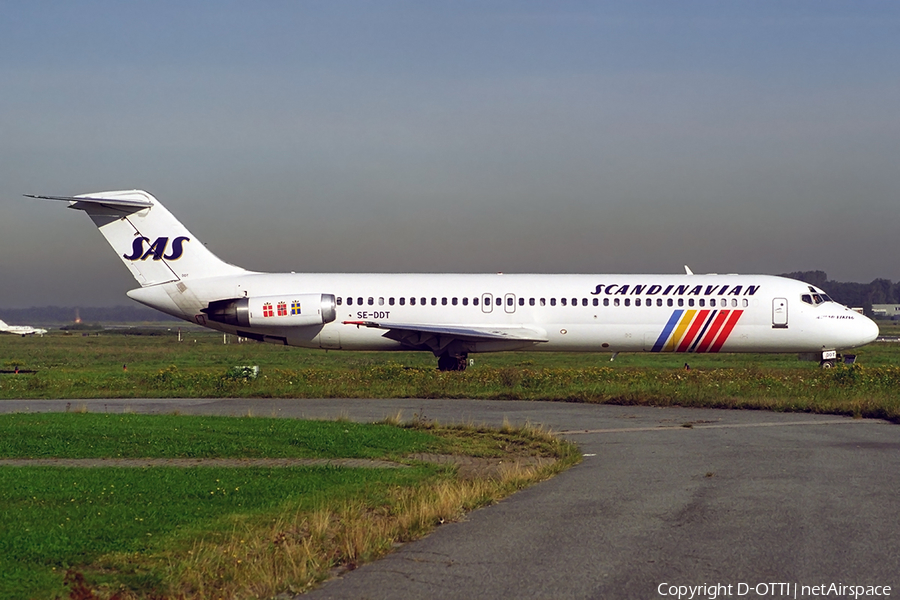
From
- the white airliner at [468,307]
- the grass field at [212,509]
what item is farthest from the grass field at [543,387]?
the grass field at [212,509]

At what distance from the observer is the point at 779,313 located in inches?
1334

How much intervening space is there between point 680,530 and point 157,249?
91.4 ft

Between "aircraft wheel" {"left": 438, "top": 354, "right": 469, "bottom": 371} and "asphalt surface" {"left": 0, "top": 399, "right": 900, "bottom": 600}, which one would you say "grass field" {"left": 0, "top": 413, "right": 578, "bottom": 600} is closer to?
"asphalt surface" {"left": 0, "top": 399, "right": 900, "bottom": 600}

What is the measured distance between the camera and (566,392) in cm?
2541

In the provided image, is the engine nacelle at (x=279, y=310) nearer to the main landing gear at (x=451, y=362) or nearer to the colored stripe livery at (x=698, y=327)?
the main landing gear at (x=451, y=362)

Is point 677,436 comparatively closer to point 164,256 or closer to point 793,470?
point 793,470

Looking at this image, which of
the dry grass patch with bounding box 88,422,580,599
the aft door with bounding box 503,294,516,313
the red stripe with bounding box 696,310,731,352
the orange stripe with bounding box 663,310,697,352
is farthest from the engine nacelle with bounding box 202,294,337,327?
the dry grass patch with bounding box 88,422,580,599

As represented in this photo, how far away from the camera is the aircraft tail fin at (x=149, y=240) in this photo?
110 feet

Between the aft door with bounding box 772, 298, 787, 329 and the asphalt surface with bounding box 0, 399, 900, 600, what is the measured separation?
57.9 feet

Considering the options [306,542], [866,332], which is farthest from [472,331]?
[306,542]

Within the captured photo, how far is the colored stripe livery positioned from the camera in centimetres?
3356

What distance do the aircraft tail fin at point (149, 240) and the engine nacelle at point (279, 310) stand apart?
1884 millimetres

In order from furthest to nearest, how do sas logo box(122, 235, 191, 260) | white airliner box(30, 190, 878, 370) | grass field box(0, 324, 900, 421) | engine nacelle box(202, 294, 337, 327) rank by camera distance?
sas logo box(122, 235, 191, 260)
white airliner box(30, 190, 878, 370)
engine nacelle box(202, 294, 337, 327)
grass field box(0, 324, 900, 421)

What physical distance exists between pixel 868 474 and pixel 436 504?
600 cm
